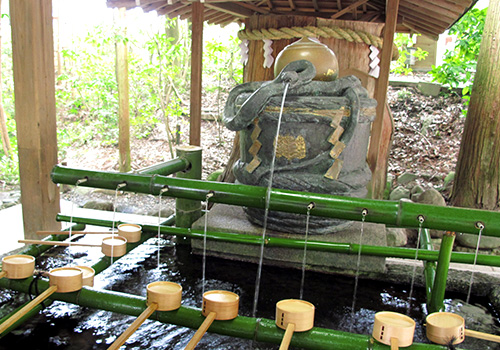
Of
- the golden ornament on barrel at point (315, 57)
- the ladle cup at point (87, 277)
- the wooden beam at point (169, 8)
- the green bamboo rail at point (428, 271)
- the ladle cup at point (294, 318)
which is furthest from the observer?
the wooden beam at point (169, 8)

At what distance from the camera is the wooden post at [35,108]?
119 inches

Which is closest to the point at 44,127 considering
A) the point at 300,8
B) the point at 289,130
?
the point at 289,130

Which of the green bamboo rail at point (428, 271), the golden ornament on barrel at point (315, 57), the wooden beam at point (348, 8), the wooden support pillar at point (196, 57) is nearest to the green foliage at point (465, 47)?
the wooden beam at point (348, 8)

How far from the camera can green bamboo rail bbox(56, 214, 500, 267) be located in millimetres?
2484

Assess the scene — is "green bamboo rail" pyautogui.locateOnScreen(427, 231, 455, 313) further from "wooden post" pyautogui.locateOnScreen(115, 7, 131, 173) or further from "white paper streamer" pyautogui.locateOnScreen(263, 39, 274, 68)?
"wooden post" pyautogui.locateOnScreen(115, 7, 131, 173)

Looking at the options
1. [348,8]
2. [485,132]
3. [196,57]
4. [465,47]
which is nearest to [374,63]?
[348,8]

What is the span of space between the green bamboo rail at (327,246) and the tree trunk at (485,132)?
2.53m

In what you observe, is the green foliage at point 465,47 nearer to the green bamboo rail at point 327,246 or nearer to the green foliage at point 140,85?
the green foliage at point 140,85

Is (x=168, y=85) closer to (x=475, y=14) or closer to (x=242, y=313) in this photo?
(x=475, y=14)

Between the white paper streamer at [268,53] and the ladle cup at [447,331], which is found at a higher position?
the white paper streamer at [268,53]

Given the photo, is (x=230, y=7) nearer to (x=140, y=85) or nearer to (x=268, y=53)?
(x=268, y=53)

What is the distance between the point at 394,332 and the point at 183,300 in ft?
4.35

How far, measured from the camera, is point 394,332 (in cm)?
154

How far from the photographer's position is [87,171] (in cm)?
254
